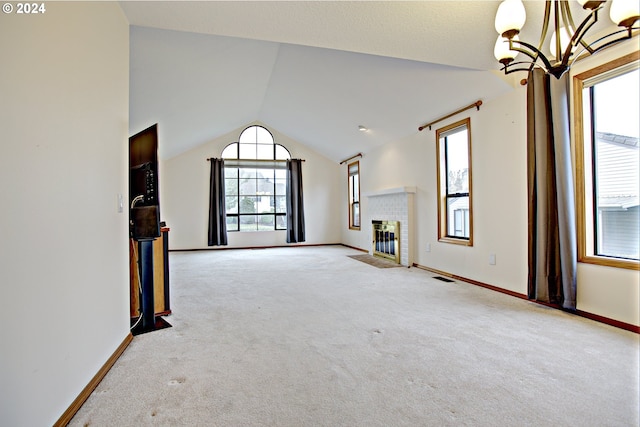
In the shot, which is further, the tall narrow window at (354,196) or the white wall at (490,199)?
the tall narrow window at (354,196)

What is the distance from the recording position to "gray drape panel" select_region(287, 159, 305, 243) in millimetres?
8320

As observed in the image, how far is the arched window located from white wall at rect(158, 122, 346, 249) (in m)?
0.20

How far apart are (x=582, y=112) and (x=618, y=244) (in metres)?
1.15

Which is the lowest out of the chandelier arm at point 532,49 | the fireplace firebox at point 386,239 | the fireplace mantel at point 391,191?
the fireplace firebox at point 386,239

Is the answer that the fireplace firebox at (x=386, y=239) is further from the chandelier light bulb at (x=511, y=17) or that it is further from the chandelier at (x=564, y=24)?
the chandelier light bulb at (x=511, y=17)

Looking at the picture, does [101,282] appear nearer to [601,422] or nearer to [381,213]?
[601,422]

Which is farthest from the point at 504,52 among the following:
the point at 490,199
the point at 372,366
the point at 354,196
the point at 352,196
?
the point at 352,196

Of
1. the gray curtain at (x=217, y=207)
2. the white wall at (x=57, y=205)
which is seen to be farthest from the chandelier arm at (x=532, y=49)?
the gray curtain at (x=217, y=207)

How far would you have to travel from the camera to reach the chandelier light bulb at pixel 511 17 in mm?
1868

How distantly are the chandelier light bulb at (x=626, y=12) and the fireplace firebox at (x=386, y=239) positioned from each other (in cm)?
411

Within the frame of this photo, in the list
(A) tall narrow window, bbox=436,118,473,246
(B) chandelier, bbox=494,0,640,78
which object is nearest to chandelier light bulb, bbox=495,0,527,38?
(B) chandelier, bbox=494,0,640,78

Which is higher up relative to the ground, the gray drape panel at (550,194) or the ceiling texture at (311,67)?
the ceiling texture at (311,67)

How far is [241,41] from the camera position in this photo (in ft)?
12.9

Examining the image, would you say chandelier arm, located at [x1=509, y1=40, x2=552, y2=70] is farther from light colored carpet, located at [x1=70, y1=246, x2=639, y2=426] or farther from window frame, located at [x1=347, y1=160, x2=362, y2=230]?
window frame, located at [x1=347, y1=160, x2=362, y2=230]
